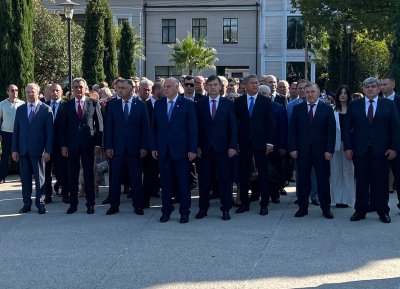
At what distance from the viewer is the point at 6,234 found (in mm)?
9023

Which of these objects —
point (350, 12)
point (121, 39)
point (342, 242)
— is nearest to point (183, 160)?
point (342, 242)

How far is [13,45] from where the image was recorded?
16.1 meters

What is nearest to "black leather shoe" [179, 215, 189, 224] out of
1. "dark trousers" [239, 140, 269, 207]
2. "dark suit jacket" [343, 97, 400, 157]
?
"dark trousers" [239, 140, 269, 207]

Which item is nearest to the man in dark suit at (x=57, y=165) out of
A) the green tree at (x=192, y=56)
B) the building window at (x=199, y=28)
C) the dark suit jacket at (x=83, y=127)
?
the dark suit jacket at (x=83, y=127)

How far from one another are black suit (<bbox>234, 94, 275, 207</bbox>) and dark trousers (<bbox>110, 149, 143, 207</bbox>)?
1.62 m

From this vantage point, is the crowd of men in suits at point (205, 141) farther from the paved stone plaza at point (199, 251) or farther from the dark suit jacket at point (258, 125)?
the paved stone plaza at point (199, 251)

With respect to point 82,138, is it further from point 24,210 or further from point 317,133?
point 317,133

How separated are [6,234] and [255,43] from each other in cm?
4422

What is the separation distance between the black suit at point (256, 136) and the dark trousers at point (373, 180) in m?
1.40

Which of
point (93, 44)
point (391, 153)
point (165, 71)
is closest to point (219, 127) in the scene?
point (391, 153)

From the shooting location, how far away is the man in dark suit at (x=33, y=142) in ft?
34.0

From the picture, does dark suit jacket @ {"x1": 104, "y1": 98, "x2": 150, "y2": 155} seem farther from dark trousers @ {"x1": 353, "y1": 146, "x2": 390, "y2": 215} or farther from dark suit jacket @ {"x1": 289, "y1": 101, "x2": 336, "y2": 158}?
dark trousers @ {"x1": 353, "y1": 146, "x2": 390, "y2": 215}

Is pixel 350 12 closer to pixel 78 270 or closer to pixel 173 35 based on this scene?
pixel 78 270

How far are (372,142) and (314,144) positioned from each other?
0.87 metres
